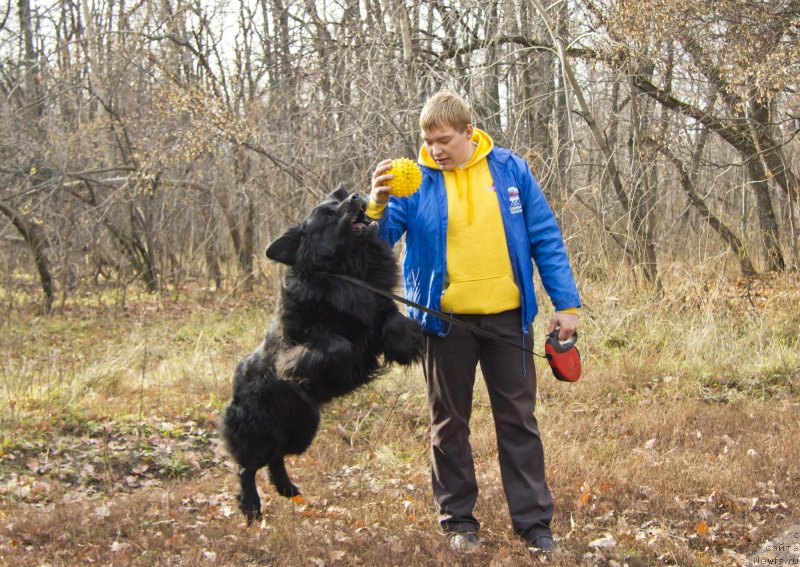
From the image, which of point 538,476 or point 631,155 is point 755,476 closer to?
point 538,476

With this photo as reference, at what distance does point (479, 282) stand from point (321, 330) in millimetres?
845

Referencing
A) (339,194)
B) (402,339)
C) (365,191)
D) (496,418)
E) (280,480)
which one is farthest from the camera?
(365,191)

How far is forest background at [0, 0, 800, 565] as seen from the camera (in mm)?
4824

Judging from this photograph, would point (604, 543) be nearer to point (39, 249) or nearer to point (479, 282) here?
point (479, 282)

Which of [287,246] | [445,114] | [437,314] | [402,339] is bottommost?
[402,339]

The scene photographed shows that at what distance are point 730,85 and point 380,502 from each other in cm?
674

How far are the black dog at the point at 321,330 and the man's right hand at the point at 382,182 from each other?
0.19 meters

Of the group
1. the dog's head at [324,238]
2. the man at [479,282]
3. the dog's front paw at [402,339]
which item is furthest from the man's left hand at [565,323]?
the dog's head at [324,238]

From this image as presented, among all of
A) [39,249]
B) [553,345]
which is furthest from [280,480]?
[39,249]

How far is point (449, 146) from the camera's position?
388 centimetres

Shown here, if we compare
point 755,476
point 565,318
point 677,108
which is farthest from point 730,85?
point 565,318

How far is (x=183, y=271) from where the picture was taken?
51.9 ft

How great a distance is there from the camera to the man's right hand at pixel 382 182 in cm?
369

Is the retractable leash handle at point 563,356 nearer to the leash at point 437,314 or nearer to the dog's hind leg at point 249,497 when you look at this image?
the leash at point 437,314
